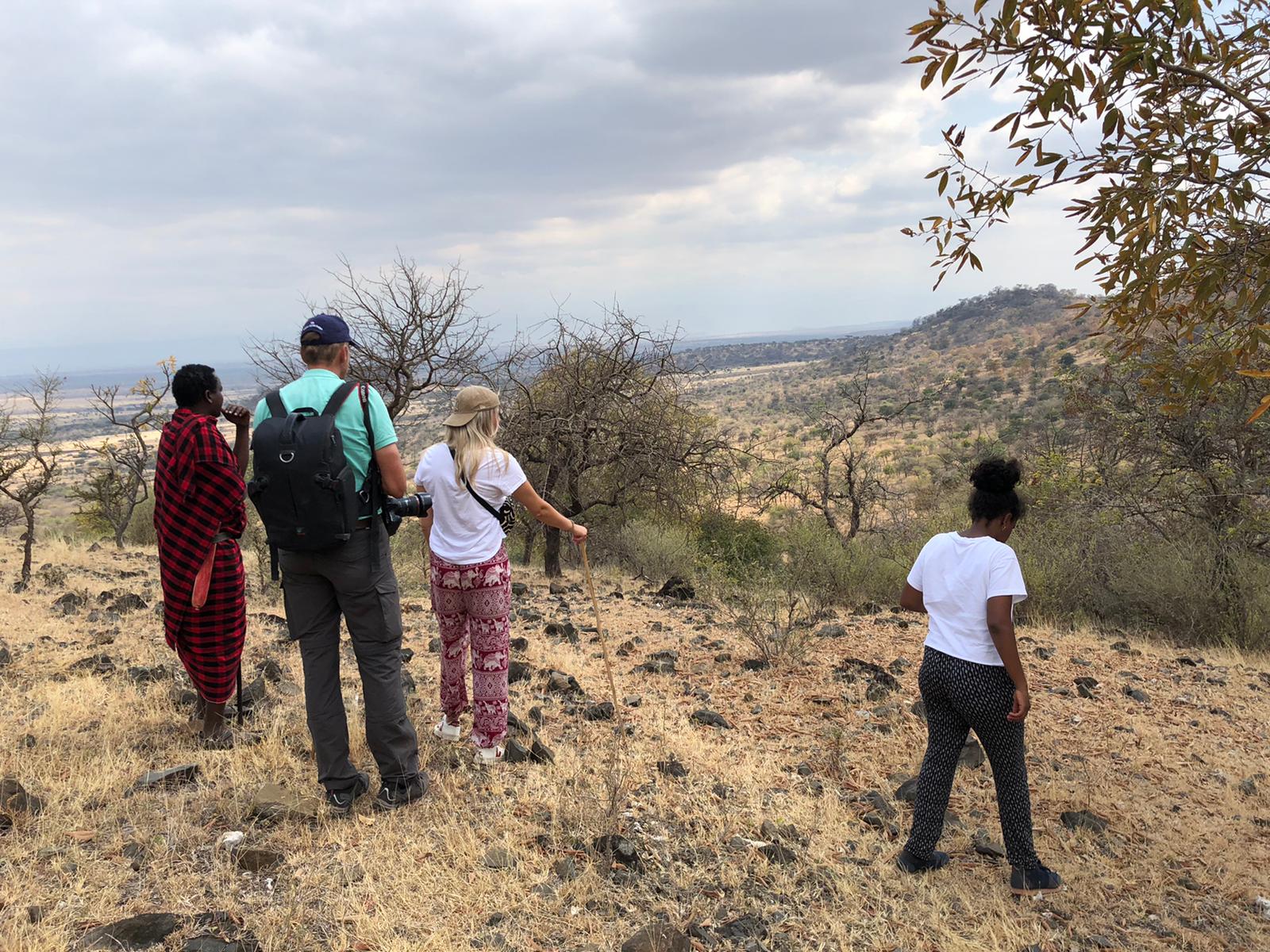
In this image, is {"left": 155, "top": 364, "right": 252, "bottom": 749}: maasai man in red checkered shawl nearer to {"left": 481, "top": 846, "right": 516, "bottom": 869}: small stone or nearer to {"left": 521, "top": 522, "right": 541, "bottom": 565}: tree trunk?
{"left": 481, "top": 846, "right": 516, "bottom": 869}: small stone

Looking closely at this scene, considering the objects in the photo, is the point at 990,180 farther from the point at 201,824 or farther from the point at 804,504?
the point at 804,504

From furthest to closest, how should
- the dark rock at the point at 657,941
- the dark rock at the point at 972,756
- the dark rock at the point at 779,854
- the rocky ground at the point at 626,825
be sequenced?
the dark rock at the point at 972,756, the dark rock at the point at 779,854, the rocky ground at the point at 626,825, the dark rock at the point at 657,941

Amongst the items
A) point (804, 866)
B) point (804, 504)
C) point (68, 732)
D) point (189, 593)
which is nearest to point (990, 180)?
point (804, 866)

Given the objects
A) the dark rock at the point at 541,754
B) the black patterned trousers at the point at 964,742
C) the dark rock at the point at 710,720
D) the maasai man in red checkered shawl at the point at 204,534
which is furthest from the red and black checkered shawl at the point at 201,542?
the black patterned trousers at the point at 964,742

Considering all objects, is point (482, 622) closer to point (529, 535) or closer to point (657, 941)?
point (657, 941)

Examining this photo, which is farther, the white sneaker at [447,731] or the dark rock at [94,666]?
the dark rock at [94,666]

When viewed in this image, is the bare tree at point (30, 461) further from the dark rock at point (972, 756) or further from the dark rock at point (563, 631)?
the dark rock at point (972, 756)

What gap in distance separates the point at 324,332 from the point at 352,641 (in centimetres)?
143

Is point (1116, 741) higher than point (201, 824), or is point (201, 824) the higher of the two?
point (201, 824)

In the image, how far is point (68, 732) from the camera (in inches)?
178

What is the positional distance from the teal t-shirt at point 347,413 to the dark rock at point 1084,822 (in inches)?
156

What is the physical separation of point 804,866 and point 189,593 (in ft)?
11.5

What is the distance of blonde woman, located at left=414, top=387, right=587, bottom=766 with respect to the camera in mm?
4109

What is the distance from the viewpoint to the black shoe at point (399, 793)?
3834 mm
